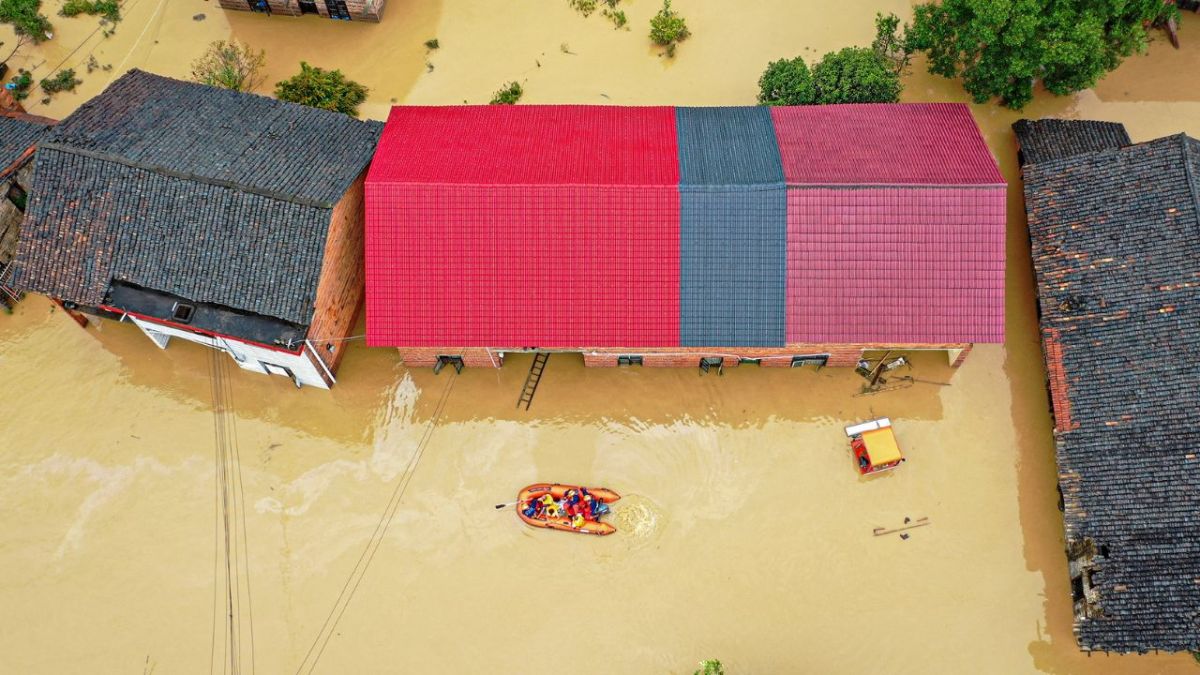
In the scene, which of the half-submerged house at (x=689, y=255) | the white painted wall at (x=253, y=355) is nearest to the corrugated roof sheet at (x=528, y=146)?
the half-submerged house at (x=689, y=255)

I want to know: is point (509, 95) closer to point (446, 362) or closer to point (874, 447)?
point (446, 362)

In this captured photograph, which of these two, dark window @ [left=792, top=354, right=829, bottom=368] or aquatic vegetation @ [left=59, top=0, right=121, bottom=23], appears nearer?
dark window @ [left=792, top=354, right=829, bottom=368]

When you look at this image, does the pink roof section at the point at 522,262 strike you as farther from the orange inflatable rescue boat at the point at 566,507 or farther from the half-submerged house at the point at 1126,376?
the half-submerged house at the point at 1126,376

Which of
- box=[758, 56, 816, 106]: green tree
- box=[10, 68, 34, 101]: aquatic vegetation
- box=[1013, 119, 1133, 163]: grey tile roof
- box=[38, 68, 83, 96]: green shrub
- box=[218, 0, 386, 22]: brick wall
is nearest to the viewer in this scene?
box=[1013, 119, 1133, 163]: grey tile roof

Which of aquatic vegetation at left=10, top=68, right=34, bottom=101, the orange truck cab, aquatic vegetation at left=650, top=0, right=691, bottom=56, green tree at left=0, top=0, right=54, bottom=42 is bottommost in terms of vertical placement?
the orange truck cab

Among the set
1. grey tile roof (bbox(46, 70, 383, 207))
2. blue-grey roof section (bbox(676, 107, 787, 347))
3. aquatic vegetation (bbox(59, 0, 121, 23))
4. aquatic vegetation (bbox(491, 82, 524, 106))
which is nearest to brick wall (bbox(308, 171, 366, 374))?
grey tile roof (bbox(46, 70, 383, 207))

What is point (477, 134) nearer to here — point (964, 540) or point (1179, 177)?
point (964, 540)

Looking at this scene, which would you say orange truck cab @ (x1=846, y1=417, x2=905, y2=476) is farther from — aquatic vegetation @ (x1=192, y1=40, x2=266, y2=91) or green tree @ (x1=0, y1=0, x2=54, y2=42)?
green tree @ (x1=0, y1=0, x2=54, y2=42)

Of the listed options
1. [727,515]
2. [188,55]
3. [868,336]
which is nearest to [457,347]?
[727,515]
